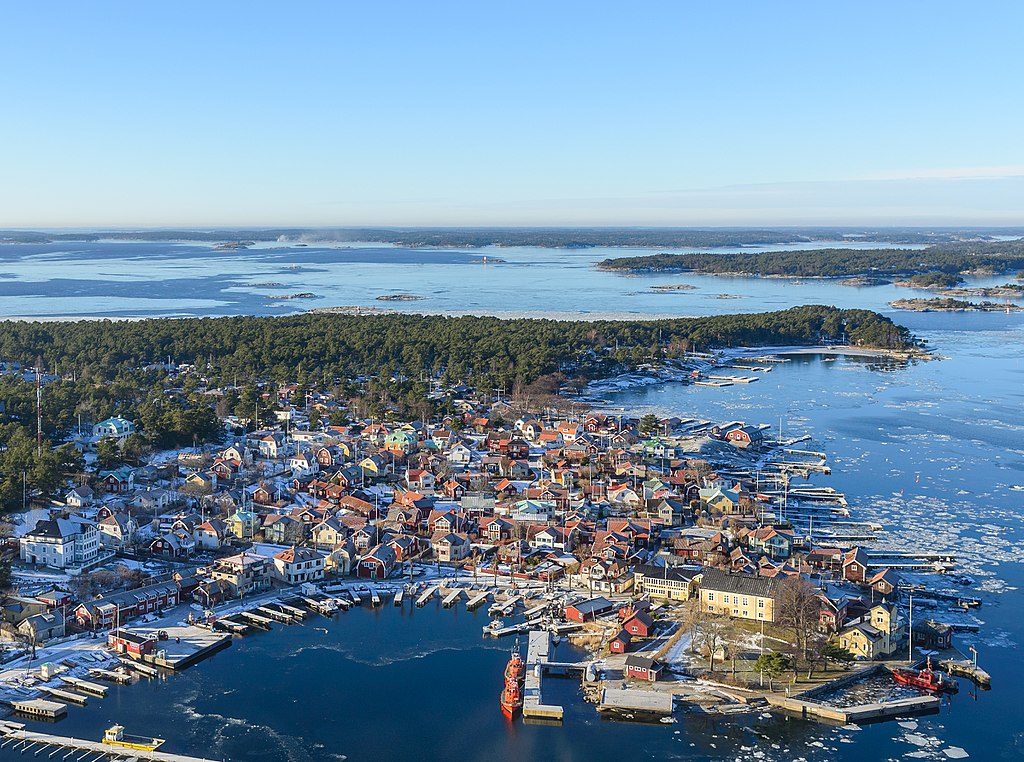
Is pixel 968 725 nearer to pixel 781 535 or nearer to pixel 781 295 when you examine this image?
pixel 781 535

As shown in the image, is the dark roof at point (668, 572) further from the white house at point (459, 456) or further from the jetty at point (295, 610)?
the white house at point (459, 456)

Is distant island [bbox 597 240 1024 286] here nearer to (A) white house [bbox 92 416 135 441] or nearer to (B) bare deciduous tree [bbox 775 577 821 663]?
(A) white house [bbox 92 416 135 441]

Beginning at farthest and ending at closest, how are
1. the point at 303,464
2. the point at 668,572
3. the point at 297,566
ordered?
1. the point at 303,464
2. the point at 297,566
3. the point at 668,572

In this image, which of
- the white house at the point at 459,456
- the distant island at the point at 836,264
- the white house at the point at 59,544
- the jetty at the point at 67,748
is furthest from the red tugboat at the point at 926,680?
A: the distant island at the point at 836,264

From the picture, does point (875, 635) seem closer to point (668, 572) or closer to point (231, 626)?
point (668, 572)

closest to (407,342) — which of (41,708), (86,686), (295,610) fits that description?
(295,610)

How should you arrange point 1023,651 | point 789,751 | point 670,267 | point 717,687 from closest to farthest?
1. point 789,751
2. point 717,687
3. point 1023,651
4. point 670,267

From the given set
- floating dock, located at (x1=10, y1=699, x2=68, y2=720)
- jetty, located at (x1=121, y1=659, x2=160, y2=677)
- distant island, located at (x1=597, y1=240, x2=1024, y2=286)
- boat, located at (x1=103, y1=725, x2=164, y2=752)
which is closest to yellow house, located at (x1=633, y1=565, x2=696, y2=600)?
jetty, located at (x1=121, y1=659, x2=160, y2=677)

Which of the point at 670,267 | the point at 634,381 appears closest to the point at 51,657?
the point at 634,381
